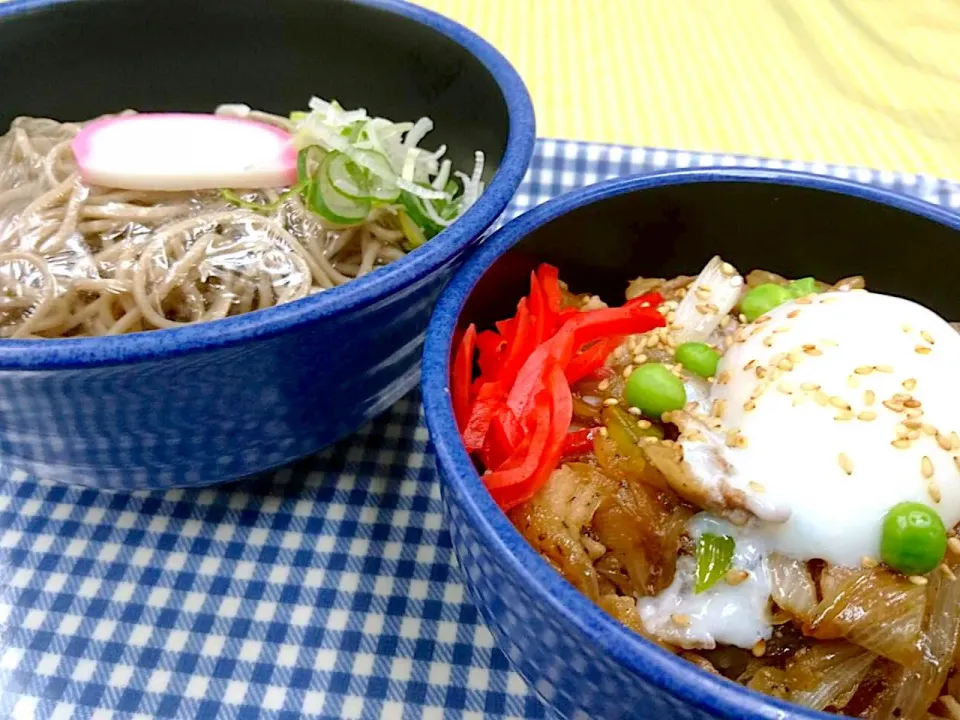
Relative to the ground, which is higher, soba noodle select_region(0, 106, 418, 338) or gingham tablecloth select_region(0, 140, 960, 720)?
soba noodle select_region(0, 106, 418, 338)

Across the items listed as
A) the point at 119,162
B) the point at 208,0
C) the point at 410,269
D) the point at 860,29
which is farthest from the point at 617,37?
the point at 410,269

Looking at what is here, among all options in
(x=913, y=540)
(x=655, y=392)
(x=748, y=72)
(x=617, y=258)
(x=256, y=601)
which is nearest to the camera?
(x=913, y=540)

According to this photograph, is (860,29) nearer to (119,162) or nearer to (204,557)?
(119,162)

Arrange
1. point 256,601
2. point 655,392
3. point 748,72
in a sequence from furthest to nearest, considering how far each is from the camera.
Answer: point 748,72 → point 256,601 → point 655,392

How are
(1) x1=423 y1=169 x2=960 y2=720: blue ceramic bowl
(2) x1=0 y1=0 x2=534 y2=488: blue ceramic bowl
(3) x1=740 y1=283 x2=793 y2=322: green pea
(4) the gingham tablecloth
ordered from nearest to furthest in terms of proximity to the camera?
(1) x1=423 y1=169 x2=960 y2=720: blue ceramic bowl → (2) x1=0 y1=0 x2=534 y2=488: blue ceramic bowl → (4) the gingham tablecloth → (3) x1=740 y1=283 x2=793 y2=322: green pea

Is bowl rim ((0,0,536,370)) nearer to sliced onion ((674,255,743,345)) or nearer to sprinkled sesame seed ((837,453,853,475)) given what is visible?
sliced onion ((674,255,743,345))

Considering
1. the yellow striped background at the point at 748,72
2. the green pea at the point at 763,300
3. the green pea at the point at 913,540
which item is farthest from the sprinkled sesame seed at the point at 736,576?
the yellow striped background at the point at 748,72

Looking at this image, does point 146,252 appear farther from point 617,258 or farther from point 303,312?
point 617,258

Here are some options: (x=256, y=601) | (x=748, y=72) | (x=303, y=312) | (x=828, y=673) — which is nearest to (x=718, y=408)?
(x=828, y=673)

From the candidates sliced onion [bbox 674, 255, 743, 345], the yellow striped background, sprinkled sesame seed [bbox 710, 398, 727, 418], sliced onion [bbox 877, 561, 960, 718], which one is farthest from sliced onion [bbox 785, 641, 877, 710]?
the yellow striped background
